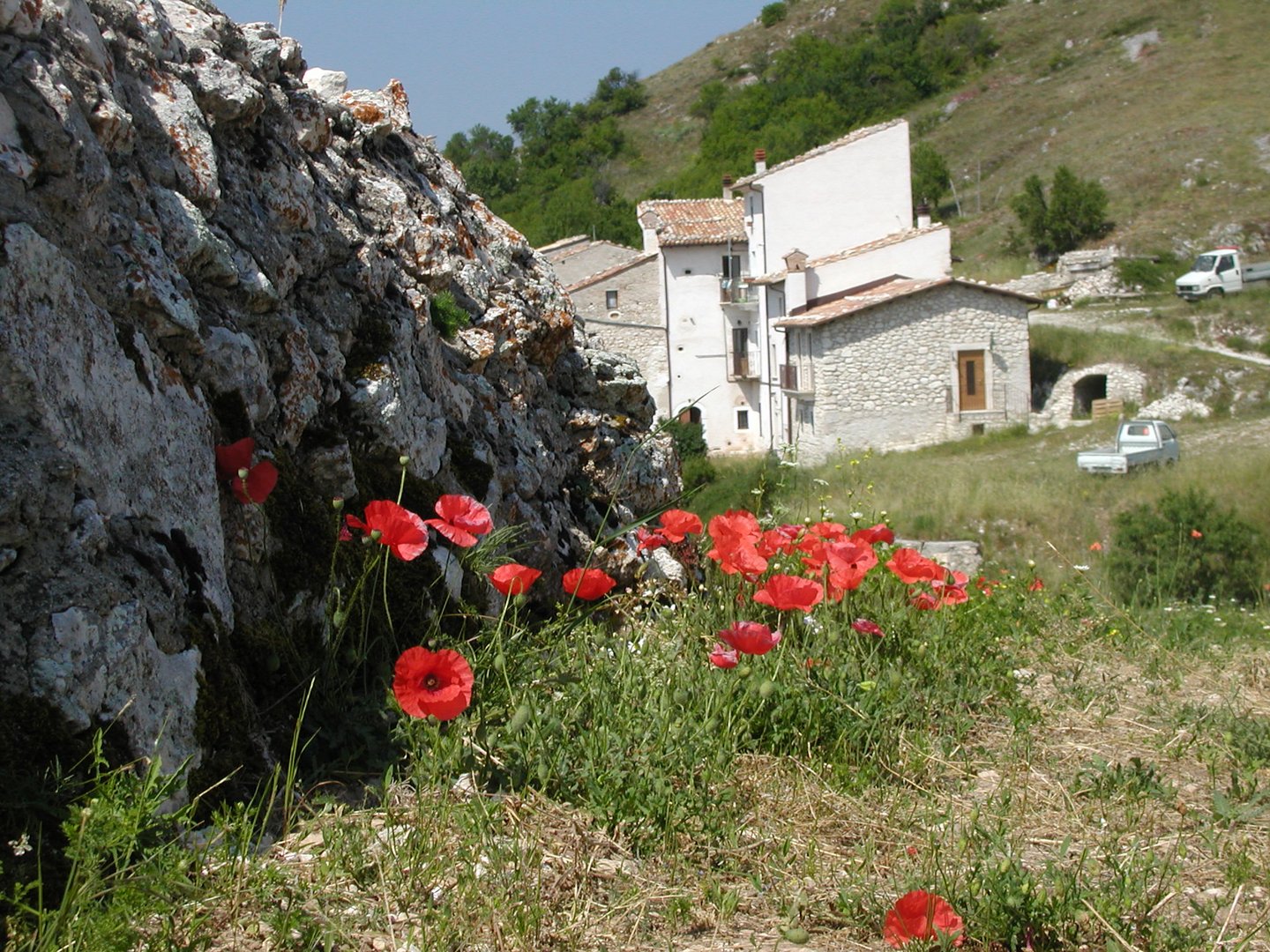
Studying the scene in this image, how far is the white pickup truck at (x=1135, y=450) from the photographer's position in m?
23.2

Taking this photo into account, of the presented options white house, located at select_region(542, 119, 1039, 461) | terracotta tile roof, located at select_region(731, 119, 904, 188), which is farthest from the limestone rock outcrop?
terracotta tile roof, located at select_region(731, 119, 904, 188)

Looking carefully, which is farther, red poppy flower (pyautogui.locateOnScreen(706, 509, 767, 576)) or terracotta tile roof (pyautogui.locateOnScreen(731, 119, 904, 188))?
terracotta tile roof (pyautogui.locateOnScreen(731, 119, 904, 188))

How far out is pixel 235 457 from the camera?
262 cm

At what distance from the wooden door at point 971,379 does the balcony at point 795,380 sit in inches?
160

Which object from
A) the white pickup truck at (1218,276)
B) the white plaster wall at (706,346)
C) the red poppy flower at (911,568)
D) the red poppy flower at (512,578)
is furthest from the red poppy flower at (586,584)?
the white pickup truck at (1218,276)

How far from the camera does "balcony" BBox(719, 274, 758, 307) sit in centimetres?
3806

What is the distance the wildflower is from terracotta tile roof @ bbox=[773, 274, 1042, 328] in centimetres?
2885

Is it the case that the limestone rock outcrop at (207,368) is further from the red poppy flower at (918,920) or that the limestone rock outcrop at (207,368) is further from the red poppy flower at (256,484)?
the red poppy flower at (918,920)

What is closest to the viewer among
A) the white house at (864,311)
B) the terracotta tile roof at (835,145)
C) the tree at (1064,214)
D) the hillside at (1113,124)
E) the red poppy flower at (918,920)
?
the red poppy flower at (918,920)

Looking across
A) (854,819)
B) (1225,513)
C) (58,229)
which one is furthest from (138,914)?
(1225,513)

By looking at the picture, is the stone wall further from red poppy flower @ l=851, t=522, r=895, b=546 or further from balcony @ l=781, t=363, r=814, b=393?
red poppy flower @ l=851, t=522, r=895, b=546

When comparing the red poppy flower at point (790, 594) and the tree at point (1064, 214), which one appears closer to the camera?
the red poppy flower at point (790, 594)

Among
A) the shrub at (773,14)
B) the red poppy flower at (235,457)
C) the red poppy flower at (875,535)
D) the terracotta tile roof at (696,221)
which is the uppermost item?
the shrub at (773,14)

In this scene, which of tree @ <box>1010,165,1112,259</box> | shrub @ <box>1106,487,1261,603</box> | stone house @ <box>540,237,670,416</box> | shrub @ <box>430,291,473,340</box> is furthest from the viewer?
tree @ <box>1010,165,1112,259</box>
